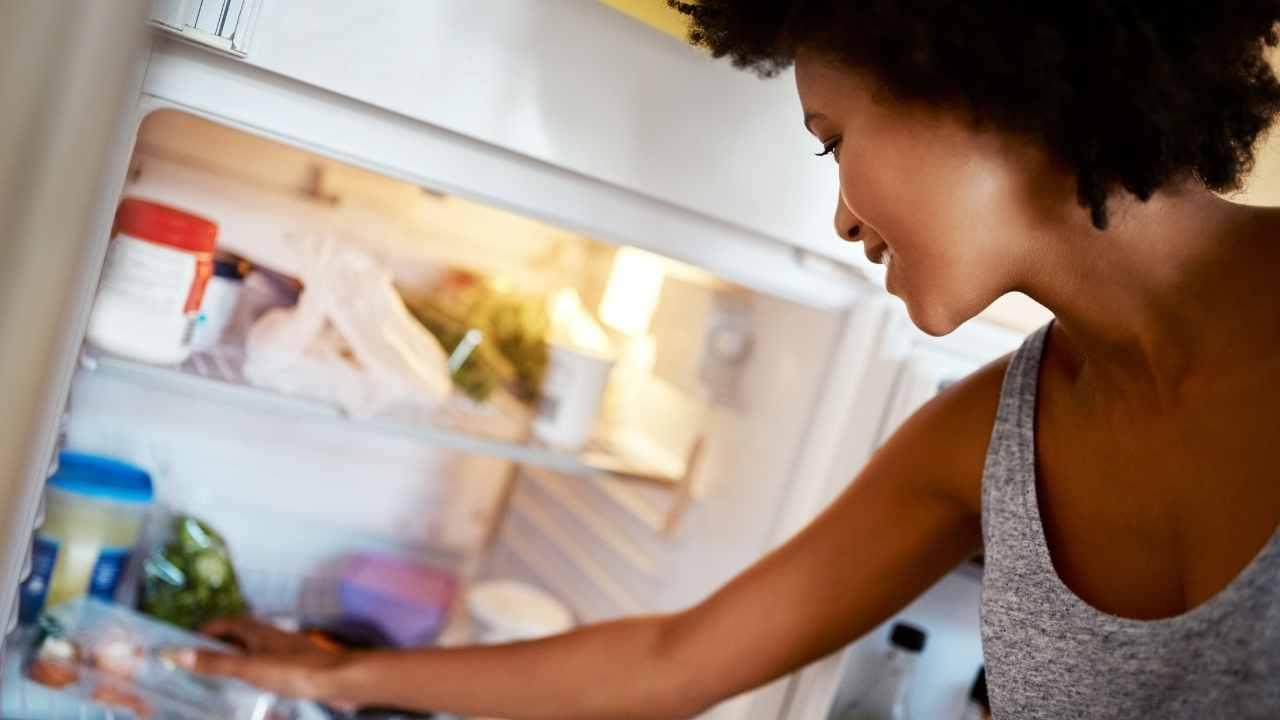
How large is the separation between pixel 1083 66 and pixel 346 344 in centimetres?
82

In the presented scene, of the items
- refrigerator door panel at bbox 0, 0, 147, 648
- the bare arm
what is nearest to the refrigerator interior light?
the bare arm

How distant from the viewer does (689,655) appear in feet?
3.59

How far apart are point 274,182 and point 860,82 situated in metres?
0.84

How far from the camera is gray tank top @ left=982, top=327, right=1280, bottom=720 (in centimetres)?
69

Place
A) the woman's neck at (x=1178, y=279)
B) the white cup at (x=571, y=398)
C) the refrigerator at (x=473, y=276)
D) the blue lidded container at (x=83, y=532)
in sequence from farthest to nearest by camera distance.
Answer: the white cup at (x=571, y=398)
the blue lidded container at (x=83, y=532)
the woman's neck at (x=1178, y=279)
the refrigerator at (x=473, y=276)

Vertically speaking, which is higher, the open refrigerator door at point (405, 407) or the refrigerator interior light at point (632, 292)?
the refrigerator interior light at point (632, 292)

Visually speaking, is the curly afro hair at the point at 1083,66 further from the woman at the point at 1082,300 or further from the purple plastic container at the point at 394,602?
the purple plastic container at the point at 394,602

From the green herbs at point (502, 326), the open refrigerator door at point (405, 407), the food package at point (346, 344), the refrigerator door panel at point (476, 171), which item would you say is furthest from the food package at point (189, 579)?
the refrigerator door panel at point (476, 171)

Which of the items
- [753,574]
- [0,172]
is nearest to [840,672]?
[753,574]

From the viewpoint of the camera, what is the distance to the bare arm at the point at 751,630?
1043mm

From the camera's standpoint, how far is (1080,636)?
0.85m

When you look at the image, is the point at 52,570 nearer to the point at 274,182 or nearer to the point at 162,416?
the point at 162,416

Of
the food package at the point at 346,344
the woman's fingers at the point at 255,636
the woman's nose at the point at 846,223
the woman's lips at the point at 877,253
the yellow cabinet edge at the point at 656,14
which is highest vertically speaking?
the yellow cabinet edge at the point at 656,14

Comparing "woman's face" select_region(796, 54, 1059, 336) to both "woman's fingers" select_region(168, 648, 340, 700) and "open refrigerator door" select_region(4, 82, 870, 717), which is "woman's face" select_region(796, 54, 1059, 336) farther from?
"woman's fingers" select_region(168, 648, 340, 700)
